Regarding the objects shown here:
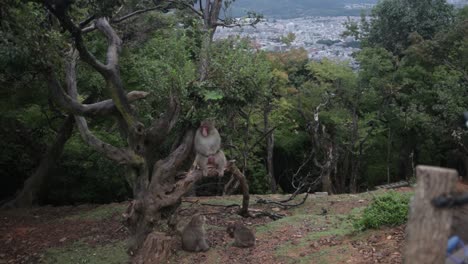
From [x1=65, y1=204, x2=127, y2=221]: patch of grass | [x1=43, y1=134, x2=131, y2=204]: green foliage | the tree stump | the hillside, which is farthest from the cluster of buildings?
the tree stump

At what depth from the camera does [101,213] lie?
38.5 ft

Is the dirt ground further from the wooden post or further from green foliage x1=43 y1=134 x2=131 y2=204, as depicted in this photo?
the wooden post

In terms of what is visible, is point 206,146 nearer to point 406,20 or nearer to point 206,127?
point 206,127

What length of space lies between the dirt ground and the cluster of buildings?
11.5 metres

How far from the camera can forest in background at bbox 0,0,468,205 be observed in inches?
345

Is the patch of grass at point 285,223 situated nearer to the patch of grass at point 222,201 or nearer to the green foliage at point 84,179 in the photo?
the patch of grass at point 222,201

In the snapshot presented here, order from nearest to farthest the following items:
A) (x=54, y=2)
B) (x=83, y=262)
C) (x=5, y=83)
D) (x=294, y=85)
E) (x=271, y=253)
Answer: (x=54, y=2) < (x=271, y=253) < (x=83, y=262) < (x=5, y=83) < (x=294, y=85)

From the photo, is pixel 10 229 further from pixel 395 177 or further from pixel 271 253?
pixel 395 177

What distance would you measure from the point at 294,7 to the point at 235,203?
29.4 metres

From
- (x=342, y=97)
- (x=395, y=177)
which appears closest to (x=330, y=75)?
(x=342, y=97)

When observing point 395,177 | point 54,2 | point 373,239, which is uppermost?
point 54,2

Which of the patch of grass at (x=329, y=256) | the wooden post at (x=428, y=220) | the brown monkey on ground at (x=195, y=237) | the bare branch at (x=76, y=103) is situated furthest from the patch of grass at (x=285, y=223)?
the wooden post at (x=428, y=220)

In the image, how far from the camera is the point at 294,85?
2127 cm

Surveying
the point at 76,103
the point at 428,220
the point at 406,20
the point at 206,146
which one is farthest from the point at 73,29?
the point at 406,20
